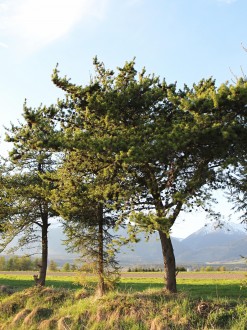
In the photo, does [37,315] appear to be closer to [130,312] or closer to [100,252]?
[130,312]

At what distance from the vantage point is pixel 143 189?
60.5ft

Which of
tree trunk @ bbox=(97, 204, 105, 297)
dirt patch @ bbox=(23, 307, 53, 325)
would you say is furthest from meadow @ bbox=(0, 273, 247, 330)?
tree trunk @ bbox=(97, 204, 105, 297)

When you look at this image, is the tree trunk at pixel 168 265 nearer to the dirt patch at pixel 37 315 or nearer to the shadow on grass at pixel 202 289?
the shadow on grass at pixel 202 289

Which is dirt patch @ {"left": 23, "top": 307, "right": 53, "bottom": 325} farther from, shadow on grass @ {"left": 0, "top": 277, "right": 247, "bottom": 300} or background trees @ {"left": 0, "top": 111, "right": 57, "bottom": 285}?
background trees @ {"left": 0, "top": 111, "right": 57, "bottom": 285}

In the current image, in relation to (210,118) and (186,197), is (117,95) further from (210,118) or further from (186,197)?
(186,197)

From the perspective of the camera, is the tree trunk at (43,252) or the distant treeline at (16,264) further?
the distant treeline at (16,264)

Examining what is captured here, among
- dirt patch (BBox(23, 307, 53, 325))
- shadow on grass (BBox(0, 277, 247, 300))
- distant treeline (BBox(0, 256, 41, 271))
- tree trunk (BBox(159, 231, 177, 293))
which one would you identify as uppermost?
distant treeline (BBox(0, 256, 41, 271))

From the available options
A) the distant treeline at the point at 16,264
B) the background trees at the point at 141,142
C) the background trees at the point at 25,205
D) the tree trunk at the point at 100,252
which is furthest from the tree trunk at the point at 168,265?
the distant treeline at the point at 16,264

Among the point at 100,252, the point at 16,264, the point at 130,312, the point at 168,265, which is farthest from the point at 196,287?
the point at 16,264

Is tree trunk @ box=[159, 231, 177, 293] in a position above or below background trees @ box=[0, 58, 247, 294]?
below

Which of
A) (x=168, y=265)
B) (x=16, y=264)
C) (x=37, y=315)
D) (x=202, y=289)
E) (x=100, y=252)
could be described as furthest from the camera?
(x=16, y=264)

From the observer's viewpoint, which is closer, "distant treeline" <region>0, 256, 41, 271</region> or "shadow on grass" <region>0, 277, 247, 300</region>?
"shadow on grass" <region>0, 277, 247, 300</region>

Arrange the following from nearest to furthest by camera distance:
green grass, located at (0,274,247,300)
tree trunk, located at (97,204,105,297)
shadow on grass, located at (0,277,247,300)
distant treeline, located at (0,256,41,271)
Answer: shadow on grass, located at (0,277,247,300)
tree trunk, located at (97,204,105,297)
green grass, located at (0,274,247,300)
distant treeline, located at (0,256,41,271)

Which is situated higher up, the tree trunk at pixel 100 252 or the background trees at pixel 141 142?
the background trees at pixel 141 142
